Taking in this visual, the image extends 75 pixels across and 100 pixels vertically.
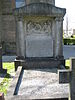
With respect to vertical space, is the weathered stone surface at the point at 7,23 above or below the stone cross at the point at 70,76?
above

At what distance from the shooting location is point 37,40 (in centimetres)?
766

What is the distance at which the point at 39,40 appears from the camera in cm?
766

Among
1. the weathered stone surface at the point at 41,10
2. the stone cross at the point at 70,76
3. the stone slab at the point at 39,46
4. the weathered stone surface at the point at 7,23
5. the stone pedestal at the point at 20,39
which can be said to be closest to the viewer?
the stone cross at the point at 70,76

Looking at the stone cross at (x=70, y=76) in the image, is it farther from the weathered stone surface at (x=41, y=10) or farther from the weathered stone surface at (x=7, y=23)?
the weathered stone surface at (x=7, y=23)

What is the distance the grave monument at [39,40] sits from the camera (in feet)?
24.7

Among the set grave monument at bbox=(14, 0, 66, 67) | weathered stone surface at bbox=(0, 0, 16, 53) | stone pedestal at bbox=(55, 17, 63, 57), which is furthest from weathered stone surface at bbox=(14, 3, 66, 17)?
weathered stone surface at bbox=(0, 0, 16, 53)

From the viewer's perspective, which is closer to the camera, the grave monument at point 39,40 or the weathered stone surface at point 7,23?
the grave monument at point 39,40

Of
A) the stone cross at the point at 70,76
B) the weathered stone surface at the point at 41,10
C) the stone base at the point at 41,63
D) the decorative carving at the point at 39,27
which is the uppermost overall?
the weathered stone surface at the point at 41,10

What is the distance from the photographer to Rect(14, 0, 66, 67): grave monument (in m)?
7.53

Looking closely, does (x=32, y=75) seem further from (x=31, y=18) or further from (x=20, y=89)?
(x=31, y=18)

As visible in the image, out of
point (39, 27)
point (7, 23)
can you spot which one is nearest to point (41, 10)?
point (39, 27)

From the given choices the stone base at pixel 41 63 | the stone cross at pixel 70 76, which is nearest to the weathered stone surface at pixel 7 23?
the stone base at pixel 41 63

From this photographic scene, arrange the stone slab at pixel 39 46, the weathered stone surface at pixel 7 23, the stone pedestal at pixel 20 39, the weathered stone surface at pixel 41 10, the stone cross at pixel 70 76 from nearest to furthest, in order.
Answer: the stone cross at pixel 70 76, the weathered stone surface at pixel 41 10, the stone pedestal at pixel 20 39, the stone slab at pixel 39 46, the weathered stone surface at pixel 7 23

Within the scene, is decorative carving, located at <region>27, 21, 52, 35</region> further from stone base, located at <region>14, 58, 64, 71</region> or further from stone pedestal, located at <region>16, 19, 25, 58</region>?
stone base, located at <region>14, 58, 64, 71</region>
